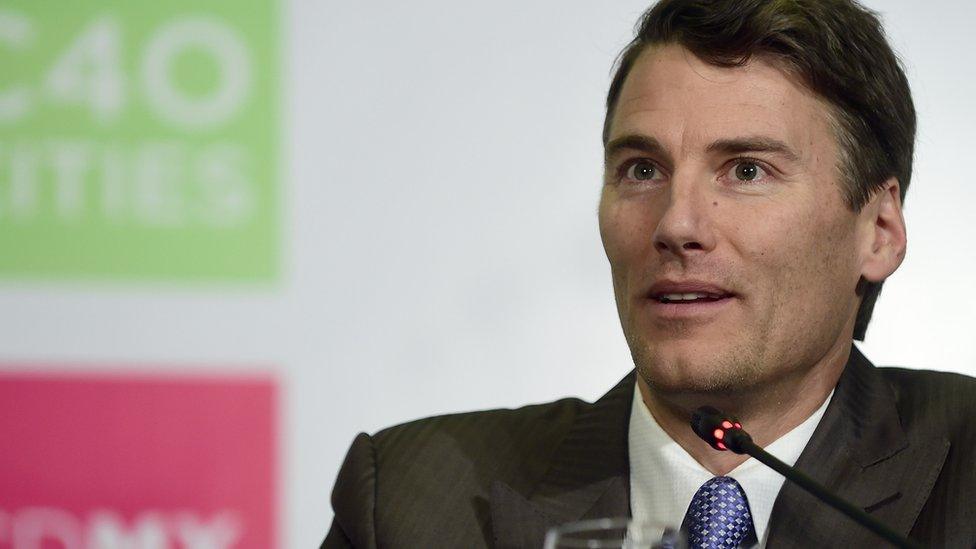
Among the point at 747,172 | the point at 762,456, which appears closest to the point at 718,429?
the point at 762,456

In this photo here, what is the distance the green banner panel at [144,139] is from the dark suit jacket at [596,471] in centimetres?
71

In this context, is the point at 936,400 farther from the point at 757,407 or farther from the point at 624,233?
the point at 624,233

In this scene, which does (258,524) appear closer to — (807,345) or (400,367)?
(400,367)

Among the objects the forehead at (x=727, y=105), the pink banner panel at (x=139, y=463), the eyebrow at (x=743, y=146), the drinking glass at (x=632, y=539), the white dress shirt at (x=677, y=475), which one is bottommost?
the pink banner panel at (x=139, y=463)

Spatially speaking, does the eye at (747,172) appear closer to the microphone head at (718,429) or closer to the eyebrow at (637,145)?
the eyebrow at (637,145)

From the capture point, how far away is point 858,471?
6.14ft

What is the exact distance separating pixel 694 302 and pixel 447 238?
35.5 inches

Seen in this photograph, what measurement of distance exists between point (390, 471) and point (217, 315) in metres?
0.74

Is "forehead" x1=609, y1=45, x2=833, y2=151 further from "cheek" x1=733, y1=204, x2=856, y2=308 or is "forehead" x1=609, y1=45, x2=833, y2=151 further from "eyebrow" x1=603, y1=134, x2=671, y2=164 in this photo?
"cheek" x1=733, y1=204, x2=856, y2=308

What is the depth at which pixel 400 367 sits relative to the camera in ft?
8.63

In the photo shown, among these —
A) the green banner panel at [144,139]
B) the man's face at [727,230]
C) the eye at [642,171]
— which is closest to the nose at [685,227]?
the man's face at [727,230]

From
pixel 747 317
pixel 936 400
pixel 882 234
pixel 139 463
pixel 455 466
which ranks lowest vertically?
pixel 139 463

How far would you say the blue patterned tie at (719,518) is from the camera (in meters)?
1.81

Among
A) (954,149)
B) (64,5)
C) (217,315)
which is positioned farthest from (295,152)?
(954,149)
